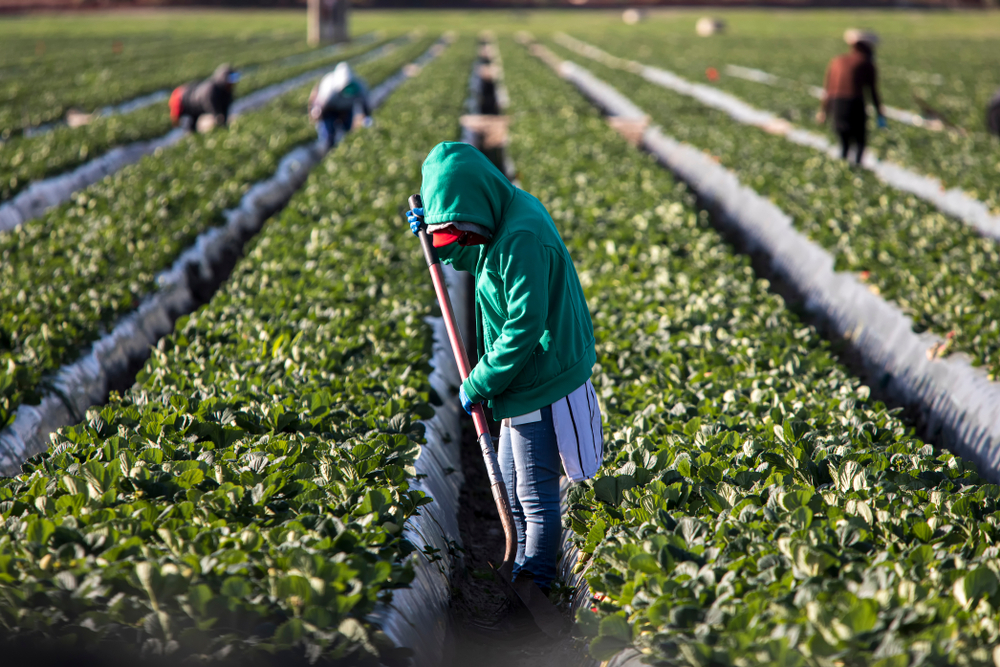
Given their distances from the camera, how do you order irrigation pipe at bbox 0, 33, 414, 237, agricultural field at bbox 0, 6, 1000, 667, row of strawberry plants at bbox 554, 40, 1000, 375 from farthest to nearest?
irrigation pipe at bbox 0, 33, 414, 237 < row of strawberry plants at bbox 554, 40, 1000, 375 < agricultural field at bbox 0, 6, 1000, 667

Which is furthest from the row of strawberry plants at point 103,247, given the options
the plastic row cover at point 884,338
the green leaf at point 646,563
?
the plastic row cover at point 884,338

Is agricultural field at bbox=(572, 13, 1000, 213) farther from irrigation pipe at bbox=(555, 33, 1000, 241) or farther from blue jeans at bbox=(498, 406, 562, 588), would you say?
blue jeans at bbox=(498, 406, 562, 588)

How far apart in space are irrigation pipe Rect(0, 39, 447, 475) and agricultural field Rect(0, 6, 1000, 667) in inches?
4.5

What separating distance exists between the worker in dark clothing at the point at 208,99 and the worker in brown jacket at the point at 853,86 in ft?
32.1

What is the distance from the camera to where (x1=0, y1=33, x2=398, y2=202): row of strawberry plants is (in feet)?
36.3

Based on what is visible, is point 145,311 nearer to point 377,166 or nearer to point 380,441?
point 380,441

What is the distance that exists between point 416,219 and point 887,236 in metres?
6.30

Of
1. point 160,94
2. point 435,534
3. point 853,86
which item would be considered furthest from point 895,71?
point 435,534

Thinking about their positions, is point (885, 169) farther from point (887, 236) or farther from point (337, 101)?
point (337, 101)

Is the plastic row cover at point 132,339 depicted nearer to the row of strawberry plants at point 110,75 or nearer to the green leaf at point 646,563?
the green leaf at point 646,563

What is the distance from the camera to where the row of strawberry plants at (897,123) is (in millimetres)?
11281

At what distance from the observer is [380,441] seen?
3965 mm

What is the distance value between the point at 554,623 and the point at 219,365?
261 cm

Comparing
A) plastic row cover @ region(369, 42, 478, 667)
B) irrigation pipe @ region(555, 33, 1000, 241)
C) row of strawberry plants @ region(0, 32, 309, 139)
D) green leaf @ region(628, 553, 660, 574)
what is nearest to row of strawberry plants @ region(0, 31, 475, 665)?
plastic row cover @ region(369, 42, 478, 667)
